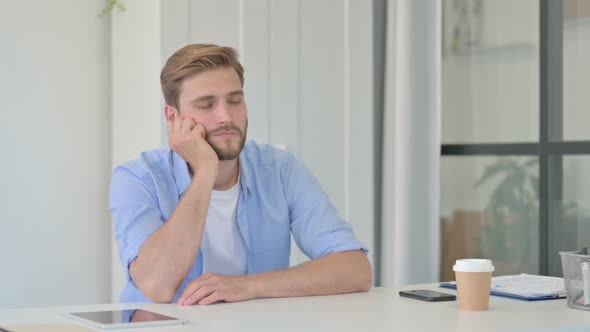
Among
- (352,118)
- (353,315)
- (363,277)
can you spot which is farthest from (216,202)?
(352,118)

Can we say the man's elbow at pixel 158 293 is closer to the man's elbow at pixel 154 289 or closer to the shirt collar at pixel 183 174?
the man's elbow at pixel 154 289

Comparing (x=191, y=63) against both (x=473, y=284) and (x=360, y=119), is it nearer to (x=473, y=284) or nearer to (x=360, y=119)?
(x=473, y=284)

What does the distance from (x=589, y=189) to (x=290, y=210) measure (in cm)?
127

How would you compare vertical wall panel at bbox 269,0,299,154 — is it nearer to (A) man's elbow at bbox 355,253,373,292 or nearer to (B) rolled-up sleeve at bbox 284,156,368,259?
(B) rolled-up sleeve at bbox 284,156,368,259

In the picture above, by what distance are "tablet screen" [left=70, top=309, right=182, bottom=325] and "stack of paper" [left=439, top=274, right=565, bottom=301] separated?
795 millimetres

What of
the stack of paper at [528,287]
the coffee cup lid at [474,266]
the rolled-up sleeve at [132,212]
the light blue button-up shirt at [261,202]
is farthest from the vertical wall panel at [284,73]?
the coffee cup lid at [474,266]

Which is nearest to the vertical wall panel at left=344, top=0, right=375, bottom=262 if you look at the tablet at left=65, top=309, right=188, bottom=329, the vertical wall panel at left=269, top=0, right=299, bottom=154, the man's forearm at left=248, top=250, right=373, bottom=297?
the vertical wall panel at left=269, top=0, right=299, bottom=154

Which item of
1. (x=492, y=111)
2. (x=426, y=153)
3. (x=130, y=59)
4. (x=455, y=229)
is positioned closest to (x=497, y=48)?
(x=492, y=111)

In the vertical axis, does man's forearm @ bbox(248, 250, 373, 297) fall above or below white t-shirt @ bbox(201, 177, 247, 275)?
below

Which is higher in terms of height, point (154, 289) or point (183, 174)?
point (183, 174)

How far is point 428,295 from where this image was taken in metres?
2.01

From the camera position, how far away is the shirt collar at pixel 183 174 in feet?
7.90

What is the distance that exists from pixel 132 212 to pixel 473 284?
2.76 feet

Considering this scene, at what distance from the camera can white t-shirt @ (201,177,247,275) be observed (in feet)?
7.90
